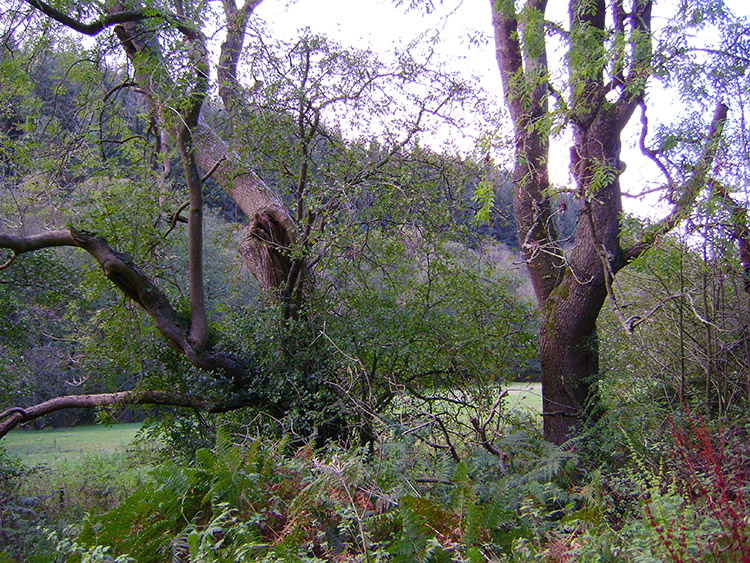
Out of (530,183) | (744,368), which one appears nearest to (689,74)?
(530,183)

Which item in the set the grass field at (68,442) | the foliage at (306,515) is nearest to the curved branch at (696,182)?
the foliage at (306,515)

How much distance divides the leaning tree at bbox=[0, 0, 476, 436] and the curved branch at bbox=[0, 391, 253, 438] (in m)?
0.02

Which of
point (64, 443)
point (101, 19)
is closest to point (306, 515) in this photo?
point (101, 19)

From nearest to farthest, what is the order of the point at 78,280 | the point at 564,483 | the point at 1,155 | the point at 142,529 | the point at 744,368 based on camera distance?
the point at 142,529
the point at 564,483
the point at 744,368
the point at 1,155
the point at 78,280

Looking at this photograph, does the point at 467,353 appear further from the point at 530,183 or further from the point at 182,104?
the point at 182,104

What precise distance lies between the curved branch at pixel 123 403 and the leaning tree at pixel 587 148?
3959 mm

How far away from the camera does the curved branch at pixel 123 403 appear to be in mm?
6934

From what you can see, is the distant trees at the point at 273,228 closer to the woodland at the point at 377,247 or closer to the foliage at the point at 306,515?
the woodland at the point at 377,247

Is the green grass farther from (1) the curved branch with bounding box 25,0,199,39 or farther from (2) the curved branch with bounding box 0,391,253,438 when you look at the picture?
(1) the curved branch with bounding box 25,0,199,39

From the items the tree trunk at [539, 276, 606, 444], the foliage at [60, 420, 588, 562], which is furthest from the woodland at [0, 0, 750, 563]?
the foliage at [60, 420, 588, 562]

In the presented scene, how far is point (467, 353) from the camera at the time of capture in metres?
6.73

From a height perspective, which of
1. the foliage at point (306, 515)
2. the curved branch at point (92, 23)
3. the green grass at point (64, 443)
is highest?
the curved branch at point (92, 23)

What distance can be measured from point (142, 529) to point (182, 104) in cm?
418

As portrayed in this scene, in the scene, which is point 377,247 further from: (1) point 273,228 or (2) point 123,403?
(2) point 123,403
